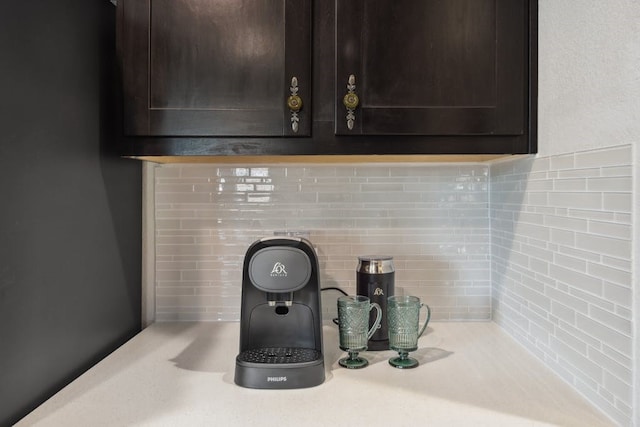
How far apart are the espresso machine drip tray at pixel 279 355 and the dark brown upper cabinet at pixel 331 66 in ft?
1.71

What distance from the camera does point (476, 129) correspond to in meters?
1.12

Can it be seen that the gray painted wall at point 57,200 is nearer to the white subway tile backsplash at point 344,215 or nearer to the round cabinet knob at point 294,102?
the white subway tile backsplash at point 344,215

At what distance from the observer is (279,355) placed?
1.05 meters

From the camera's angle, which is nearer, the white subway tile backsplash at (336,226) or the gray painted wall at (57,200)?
the gray painted wall at (57,200)

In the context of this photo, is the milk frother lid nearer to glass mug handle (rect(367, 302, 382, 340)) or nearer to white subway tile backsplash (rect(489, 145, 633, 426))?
glass mug handle (rect(367, 302, 382, 340))

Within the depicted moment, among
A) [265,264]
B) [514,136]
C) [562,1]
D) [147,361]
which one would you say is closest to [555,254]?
[514,136]

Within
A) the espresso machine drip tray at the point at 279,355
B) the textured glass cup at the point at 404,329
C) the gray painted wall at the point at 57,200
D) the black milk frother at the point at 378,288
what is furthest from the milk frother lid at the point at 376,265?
the gray painted wall at the point at 57,200

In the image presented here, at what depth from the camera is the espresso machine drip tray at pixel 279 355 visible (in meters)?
1.02

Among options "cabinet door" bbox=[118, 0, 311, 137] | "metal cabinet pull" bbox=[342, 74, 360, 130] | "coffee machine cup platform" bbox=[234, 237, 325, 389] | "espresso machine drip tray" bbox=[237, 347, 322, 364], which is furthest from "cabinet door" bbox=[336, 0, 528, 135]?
"espresso machine drip tray" bbox=[237, 347, 322, 364]

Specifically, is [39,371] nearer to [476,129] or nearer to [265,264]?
[265,264]

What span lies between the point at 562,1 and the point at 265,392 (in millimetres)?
1064

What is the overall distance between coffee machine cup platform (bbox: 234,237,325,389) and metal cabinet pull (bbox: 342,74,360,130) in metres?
0.32

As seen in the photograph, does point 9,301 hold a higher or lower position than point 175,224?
lower

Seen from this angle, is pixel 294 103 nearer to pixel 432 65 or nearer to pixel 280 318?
pixel 432 65
